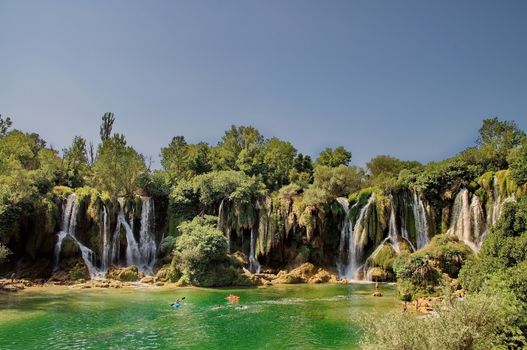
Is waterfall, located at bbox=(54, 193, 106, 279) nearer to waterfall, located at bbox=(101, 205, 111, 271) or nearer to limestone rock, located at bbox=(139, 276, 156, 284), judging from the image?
waterfall, located at bbox=(101, 205, 111, 271)

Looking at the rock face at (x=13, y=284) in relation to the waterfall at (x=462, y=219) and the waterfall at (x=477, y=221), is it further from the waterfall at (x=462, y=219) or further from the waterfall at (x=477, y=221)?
the waterfall at (x=477, y=221)

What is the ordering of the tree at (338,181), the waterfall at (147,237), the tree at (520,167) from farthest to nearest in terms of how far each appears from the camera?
the tree at (338,181) → the waterfall at (147,237) → the tree at (520,167)

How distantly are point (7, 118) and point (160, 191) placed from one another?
20268 mm

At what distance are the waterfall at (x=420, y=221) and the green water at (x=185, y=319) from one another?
1184 cm

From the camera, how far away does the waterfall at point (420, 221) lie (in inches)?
1732

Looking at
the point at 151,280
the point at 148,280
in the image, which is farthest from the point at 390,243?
the point at 148,280

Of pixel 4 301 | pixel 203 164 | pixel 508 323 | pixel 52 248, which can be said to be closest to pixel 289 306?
pixel 508 323

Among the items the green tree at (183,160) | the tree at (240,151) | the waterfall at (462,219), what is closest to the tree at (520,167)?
the waterfall at (462,219)

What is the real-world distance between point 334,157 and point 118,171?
107ft

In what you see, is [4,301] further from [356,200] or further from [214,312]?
[356,200]

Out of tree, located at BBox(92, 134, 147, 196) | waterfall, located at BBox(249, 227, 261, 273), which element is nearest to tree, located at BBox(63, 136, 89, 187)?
tree, located at BBox(92, 134, 147, 196)

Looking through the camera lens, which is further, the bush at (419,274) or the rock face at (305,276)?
the rock face at (305,276)

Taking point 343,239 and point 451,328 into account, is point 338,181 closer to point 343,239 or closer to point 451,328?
point 343,239

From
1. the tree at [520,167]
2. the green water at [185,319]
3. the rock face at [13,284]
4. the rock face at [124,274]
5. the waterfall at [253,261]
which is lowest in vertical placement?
the green water at [185,319]
